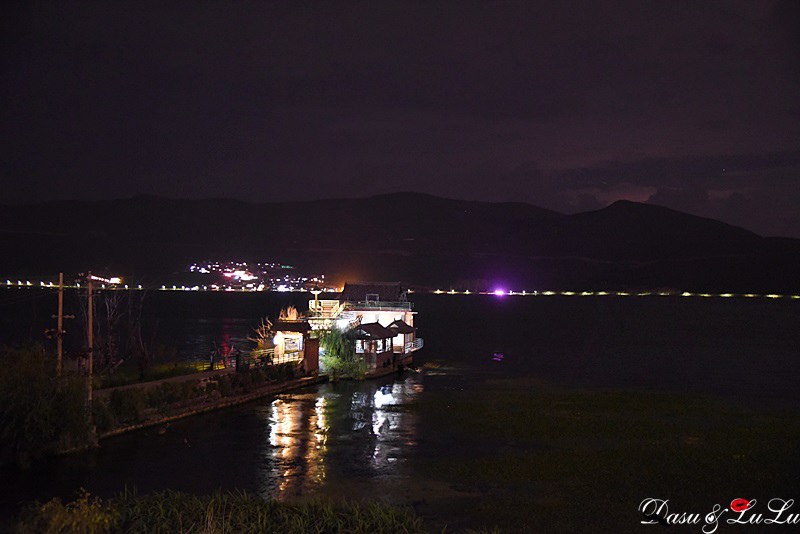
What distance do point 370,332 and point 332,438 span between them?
58.5 ft

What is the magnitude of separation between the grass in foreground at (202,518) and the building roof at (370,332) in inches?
1095

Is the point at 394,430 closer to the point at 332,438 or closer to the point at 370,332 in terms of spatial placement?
the point at 332,438

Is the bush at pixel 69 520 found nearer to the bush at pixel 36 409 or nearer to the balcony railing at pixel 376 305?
the bush at pixel 36 409

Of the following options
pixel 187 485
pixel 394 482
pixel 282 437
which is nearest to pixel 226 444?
pixel 282 437

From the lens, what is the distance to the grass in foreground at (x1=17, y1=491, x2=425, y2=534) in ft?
36.0

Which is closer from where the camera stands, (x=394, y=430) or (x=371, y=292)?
(x=394, y=430)

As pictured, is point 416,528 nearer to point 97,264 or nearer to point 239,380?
point 239,380

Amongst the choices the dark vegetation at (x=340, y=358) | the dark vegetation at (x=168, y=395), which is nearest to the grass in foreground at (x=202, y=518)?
the dark vegetation at (x=168, y=395)

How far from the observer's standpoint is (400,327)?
4619 cm

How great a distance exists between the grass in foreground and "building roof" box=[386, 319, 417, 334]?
32.2 m

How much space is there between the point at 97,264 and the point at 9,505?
172 m

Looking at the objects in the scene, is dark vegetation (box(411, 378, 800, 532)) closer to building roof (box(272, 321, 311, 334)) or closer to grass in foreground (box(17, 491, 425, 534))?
grass in foreground (box(17, 491, 425, 534))

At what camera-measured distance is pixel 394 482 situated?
1909 centimetres

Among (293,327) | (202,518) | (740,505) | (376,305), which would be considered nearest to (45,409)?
(202,518)
